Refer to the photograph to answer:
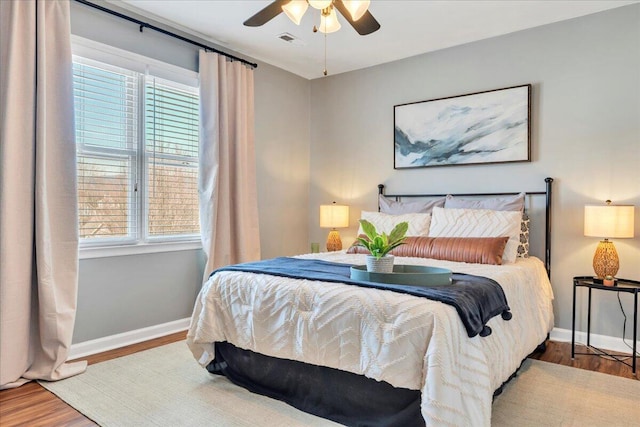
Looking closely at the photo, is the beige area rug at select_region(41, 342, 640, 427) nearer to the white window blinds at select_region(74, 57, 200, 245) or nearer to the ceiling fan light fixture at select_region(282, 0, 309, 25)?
the white window blinds at select_region(74, 57, 200, 245)

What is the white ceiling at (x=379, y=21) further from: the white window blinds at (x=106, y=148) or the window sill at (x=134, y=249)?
the window sill at (x=134, y=249)

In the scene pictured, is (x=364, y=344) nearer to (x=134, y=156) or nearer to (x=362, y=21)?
(x=362, y=21)

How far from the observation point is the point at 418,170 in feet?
13.9

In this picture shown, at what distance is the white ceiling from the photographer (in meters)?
3.20

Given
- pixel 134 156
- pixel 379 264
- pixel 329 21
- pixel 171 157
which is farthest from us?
pixel 171 157

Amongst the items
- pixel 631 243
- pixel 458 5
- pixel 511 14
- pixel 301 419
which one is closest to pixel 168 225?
pixel 301 419

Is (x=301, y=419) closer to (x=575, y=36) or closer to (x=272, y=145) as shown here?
(x=272, y=145)

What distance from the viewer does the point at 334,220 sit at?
4438 mm

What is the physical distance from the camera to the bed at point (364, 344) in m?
1.72

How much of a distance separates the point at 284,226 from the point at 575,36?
3271 millimetres

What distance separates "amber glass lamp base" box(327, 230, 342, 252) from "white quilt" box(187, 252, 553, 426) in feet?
5.80

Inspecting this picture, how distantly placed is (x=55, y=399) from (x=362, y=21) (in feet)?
9.23

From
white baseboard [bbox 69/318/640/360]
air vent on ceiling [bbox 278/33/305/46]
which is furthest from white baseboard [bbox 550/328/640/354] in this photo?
air vent on ceiling [bbox 278/33/305/46]

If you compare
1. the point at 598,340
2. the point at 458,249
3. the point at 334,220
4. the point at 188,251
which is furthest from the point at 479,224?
the point at 188,251
